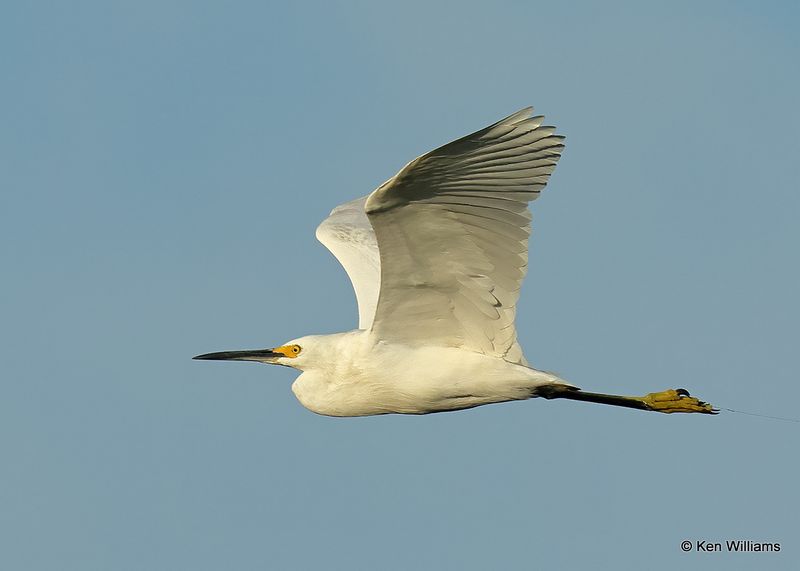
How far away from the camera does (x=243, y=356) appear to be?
44.6 feet

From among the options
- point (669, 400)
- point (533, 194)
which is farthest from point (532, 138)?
point (669, 400)

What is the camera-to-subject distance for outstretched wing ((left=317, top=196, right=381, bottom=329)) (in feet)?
45.2

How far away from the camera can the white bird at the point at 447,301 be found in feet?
32.6

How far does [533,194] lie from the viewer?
33.7 ft

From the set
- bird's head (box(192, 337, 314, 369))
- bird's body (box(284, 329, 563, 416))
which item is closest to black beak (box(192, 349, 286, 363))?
bird's head (box(192, 337, 314, 369))

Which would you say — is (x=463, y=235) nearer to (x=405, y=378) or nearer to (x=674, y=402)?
(x=405, y=378)

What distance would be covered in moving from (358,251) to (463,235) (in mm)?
3935

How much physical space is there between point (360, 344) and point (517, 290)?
1709 mm

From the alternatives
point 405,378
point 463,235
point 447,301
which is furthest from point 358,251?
point 463,235

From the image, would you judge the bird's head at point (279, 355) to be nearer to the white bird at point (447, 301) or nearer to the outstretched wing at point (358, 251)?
the white bird at point (447, 301)

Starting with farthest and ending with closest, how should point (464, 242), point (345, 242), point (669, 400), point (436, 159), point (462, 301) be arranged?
point (345, 242) < point (669, 400) < point (462, 301) < point (464, 242) < point (436, 159)

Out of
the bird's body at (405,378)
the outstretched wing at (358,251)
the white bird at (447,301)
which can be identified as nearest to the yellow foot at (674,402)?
the white bird at (447,301)

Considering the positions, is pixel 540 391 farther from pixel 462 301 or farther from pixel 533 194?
pixel 533 194

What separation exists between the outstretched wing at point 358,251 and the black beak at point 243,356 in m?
1.00
